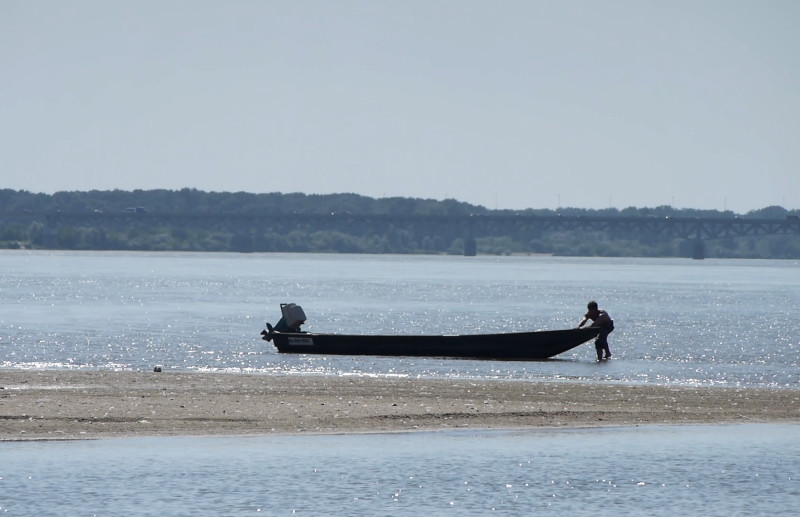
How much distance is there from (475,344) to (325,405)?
1727 centimetres

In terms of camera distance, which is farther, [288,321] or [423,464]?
[288,321]

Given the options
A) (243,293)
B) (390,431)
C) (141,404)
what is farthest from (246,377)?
(243,293)

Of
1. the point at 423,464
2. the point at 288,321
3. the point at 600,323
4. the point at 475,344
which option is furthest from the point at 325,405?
the point at 288,321

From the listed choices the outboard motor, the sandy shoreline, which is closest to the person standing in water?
the sandy shoreline

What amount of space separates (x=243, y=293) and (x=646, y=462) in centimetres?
9097

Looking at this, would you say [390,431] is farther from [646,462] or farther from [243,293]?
[243,293]

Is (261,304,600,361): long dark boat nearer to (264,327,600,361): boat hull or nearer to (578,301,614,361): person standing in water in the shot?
(264,327,600,361): boat hull

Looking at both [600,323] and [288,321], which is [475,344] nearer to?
[600,323]

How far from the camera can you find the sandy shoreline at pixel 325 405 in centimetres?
2531

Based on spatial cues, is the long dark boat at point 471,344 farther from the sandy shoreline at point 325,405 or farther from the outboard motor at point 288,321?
the sandy shoreline at point 325,405

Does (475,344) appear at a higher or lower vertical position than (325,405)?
higher

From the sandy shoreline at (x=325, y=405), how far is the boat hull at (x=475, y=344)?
9.18m

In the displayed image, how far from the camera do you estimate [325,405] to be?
94.0 feet

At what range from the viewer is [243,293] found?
112062mm
